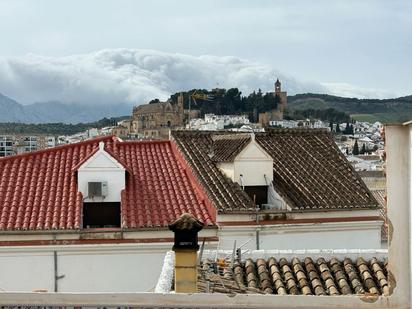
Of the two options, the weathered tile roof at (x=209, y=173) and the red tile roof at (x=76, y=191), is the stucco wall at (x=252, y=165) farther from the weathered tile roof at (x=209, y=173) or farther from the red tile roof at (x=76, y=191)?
the red tile roof at (x=76, y=191)

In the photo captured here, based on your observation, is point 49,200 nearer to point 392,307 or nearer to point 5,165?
point 5,165

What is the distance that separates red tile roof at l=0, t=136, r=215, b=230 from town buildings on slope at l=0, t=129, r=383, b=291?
0.03 m

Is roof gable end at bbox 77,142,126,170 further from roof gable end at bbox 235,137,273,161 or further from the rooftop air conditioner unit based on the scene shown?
roof gable end at bbox 235,137,273,161

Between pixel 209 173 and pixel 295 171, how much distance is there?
261 cm

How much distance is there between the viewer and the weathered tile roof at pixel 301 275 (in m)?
10.8

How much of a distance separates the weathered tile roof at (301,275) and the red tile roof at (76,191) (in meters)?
5.20

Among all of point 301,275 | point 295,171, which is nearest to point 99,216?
point 295,171

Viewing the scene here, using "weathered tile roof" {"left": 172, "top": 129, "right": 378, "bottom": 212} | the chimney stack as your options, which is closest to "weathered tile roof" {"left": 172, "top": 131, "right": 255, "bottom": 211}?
"weathered tile roof" {"left": 172, "top": 129, "right": 378, "bottom": 212}

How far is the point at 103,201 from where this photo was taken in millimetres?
17953

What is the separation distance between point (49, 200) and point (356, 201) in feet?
25.3

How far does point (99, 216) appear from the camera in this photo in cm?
1791

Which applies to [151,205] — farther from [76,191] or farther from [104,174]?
[76,191]

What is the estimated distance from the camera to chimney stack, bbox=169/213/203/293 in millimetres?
9297

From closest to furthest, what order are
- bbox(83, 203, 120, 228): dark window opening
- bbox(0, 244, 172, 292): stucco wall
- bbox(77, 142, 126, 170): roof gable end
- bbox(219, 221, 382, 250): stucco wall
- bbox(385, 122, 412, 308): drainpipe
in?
bbox(385, 122, 412, 308): drainpipe
bbox(0, 244, 172, 292): stucco wall
bbox(219, 221, 382, 250): stucco wall
bbox(83, 203, 120, 228): dark window opening
bbox(77, 142, 126, 170): roof gable end
